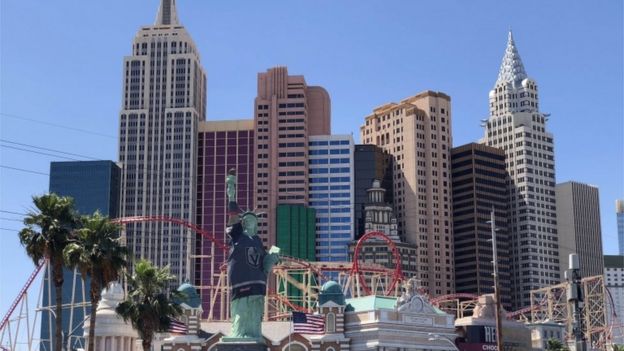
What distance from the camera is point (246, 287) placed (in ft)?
351

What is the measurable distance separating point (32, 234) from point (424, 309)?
58.6m

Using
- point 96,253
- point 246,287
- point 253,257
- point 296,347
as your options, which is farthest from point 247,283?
point 96,253

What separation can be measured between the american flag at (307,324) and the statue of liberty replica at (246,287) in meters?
5.34

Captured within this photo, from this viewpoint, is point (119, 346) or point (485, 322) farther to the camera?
point (485, 322)

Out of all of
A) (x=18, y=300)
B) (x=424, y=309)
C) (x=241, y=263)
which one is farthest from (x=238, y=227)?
(x=18, y=300)

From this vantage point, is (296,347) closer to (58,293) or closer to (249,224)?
(249,224)

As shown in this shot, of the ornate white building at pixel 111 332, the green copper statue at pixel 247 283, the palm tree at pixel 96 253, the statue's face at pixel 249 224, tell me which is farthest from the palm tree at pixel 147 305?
the ornate white building at pixel 111 332

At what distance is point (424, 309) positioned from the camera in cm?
11481

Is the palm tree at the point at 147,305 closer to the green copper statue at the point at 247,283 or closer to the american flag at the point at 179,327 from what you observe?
the green copper statue at the point at 247,283

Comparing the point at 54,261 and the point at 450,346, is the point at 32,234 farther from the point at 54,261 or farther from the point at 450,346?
the point at 450,346

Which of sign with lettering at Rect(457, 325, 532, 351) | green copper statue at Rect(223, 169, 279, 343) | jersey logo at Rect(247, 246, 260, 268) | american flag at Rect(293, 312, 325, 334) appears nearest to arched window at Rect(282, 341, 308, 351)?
american flag at Rect(293, 312, 325, 334)

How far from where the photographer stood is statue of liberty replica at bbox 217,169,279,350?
107 meters

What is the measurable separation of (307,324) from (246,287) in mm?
9671

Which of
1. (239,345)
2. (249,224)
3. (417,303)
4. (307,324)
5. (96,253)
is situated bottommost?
(239,345)
